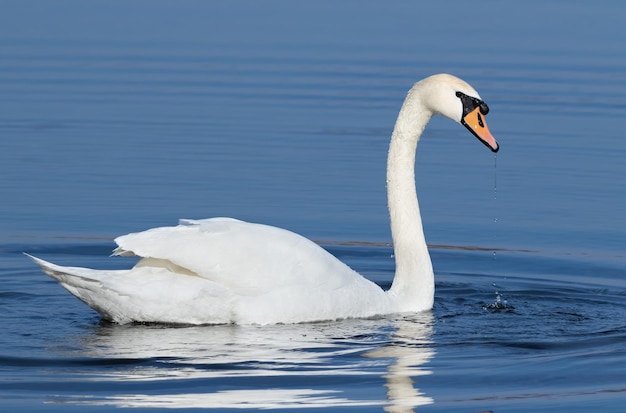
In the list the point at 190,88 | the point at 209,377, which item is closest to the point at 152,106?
the point at 190,88

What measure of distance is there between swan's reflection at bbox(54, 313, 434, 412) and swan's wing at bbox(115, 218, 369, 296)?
0.31m

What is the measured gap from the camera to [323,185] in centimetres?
1487

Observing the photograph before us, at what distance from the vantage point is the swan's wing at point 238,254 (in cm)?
978

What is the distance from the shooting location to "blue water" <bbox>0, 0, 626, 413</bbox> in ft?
29.0

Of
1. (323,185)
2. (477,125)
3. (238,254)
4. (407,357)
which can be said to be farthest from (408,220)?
(323,185)

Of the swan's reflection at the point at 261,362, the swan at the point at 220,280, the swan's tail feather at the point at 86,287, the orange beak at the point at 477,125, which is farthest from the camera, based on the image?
the orange beak at the point at 477,125

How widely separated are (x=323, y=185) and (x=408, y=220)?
140 inches

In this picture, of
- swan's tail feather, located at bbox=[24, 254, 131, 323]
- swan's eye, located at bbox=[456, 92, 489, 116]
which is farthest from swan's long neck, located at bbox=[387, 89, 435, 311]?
swan's tail feather, located at bbox=[24, 254, 131, 323]

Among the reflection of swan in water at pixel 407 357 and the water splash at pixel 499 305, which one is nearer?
the reflection of swan in water at pixel 407 357

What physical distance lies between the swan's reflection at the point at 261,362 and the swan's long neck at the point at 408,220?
1.69 feet

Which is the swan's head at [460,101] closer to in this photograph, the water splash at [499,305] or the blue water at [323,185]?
the water splash at [499,305]

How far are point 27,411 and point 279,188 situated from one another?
6.88m

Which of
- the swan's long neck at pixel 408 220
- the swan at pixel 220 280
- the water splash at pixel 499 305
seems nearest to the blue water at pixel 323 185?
the water splash at pixel 499 305

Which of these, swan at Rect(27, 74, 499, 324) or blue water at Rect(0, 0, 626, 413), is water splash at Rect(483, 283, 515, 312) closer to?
blue water at Rect(0, 0, 626, 413)
